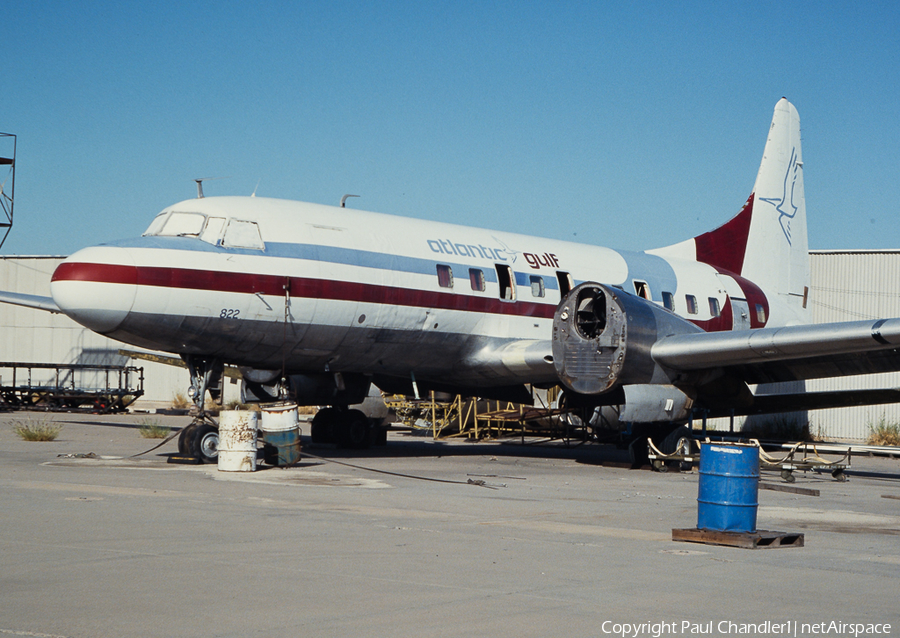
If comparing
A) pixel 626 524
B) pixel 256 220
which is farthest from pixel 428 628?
pixel 256 220

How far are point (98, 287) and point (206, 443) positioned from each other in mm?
2927

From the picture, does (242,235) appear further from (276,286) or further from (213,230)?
(276,286)

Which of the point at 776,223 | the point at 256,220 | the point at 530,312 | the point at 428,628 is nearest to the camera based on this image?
the point at 428,628

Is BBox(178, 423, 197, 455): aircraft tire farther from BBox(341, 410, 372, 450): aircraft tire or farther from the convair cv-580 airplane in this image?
BBox(341, 410, 372, 450): aircraft tire

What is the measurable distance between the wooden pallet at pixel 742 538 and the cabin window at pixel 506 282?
393 inches

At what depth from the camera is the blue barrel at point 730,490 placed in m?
8.62

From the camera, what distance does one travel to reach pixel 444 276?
57.4ft

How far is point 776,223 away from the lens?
25641mm

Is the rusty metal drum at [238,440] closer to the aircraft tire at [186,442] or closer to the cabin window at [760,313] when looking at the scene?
the aircraft tire at [186,442]

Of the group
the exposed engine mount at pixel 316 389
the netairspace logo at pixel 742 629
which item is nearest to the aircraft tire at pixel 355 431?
the exposed engine mount at pixel 316 389

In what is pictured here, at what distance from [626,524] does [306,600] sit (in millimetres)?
4719

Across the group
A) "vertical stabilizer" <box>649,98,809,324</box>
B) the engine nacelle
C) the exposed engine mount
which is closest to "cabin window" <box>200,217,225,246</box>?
the exposed engine mount

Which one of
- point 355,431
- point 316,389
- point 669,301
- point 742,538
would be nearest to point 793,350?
point 669,301

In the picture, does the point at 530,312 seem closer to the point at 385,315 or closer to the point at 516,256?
the point at 516,256
